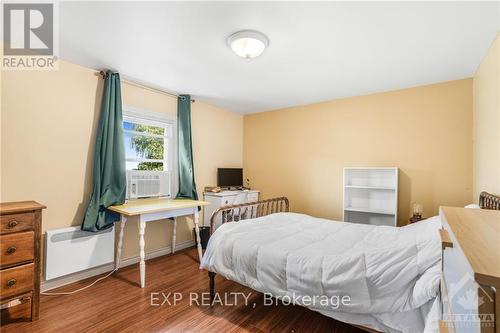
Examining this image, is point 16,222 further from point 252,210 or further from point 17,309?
point 252,210

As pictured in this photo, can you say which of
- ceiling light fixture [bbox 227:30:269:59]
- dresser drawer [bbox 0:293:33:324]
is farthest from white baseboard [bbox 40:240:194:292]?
ceiling light fixture [bbox 227:30:269:59]

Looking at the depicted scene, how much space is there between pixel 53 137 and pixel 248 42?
225cm

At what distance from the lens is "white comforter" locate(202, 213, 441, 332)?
140cm

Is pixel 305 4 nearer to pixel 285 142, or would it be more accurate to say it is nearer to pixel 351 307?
pixel 351 307

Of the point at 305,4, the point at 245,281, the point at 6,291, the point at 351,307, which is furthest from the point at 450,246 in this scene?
the point at 6,291

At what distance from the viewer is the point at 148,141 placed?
3.49m

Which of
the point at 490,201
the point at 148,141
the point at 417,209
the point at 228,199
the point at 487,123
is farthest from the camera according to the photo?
the point at 228,199

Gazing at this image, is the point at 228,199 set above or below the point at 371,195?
below

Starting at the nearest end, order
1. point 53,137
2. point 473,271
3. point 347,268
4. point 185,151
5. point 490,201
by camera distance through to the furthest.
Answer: point 473,271 < point 347,268 < point 490,201 < point 53,137 < point 185,151

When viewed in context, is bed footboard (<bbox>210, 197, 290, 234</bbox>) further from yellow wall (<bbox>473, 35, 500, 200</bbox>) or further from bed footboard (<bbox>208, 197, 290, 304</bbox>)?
yellow wall (<bbox>473, 35, 500, 200</bbox>)

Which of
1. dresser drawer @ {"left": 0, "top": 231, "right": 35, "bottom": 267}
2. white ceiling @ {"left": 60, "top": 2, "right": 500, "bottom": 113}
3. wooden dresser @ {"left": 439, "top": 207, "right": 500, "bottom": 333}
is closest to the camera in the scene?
wooden dresser @ {"left": 439, "top": 207, "right": 500, "bottom": 333}

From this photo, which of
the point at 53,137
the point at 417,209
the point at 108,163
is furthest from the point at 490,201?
the point at 53,137

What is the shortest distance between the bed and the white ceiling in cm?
154

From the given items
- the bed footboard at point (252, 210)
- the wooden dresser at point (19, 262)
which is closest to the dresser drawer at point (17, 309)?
the wooden dresser at point (19, 262)
